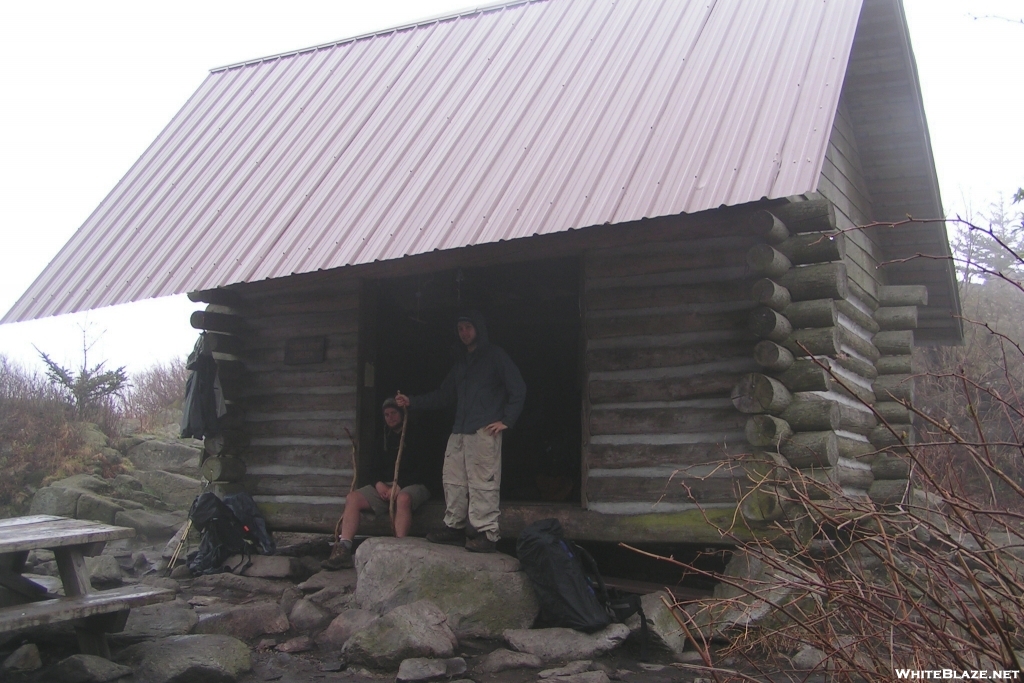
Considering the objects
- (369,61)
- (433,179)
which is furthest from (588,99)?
(369,61)

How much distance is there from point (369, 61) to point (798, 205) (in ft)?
19.9

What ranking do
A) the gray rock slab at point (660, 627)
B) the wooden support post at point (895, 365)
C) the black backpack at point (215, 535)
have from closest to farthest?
the gray rock slab at point (660, 627) → the black backpack at point (215, 535) → the wooden support post at point (895, 365)

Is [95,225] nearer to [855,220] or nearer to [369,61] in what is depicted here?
[369,61]

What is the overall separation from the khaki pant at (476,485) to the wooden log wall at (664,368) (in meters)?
0.79

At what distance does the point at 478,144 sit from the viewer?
7.91 m

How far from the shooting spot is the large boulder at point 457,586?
6.46 m

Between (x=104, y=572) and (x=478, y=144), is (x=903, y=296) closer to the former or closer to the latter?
(x=478, y=144)

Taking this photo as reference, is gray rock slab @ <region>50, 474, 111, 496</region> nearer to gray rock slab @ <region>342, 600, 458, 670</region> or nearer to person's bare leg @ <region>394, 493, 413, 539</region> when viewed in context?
person's bare leg @ <region>394, 493, 413, 539</region>

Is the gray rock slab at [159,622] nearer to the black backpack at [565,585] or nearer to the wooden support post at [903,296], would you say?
the black backpack at [565,585]

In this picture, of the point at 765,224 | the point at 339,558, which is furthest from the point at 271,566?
the point at 765,224

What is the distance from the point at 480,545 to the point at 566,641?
128cm

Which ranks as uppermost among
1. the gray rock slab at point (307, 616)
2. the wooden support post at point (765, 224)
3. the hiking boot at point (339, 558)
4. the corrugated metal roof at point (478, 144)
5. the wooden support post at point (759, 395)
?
the corrugated metal roof at point (478, 144)

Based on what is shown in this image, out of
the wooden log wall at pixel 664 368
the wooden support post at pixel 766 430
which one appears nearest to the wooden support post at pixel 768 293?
the wooden log wall at pixel 664 368

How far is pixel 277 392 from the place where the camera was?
30.1ft
